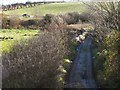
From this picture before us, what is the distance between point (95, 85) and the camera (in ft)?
78.0

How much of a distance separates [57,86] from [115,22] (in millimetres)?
7095

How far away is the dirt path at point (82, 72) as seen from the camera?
2372 cm

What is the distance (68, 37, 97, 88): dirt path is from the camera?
77.8ft

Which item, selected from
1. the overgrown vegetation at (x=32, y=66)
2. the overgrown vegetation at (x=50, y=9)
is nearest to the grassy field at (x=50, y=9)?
the overgrown vegetation at (x=50, y=9)

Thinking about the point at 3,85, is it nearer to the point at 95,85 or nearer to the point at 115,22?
the point at 95,85

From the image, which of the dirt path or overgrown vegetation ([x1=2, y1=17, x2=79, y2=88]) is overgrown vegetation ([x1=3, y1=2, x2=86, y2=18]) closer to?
the dirt path

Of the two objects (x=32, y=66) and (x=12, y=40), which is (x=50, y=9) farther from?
(x=32, y=66)

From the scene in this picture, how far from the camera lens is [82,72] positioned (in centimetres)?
2798

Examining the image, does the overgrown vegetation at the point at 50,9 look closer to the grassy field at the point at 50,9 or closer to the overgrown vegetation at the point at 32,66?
the grassy field at the point at 50,9

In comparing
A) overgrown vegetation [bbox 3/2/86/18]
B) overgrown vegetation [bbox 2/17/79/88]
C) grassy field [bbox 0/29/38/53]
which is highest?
overgrown vegetation [bbox 2/17/79/88]

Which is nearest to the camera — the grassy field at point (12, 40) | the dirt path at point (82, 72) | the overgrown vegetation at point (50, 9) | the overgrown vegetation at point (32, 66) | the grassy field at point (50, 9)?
the overgrown vegetation at point (32, 66)

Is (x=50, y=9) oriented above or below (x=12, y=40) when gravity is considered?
below

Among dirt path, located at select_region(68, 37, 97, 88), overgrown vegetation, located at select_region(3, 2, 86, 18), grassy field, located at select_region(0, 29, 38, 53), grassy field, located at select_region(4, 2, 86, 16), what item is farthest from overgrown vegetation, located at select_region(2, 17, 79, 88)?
overgrown vegetation, located at select_region(3, 2, 86, 18)

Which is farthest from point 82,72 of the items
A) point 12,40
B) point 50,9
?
point 50,9
